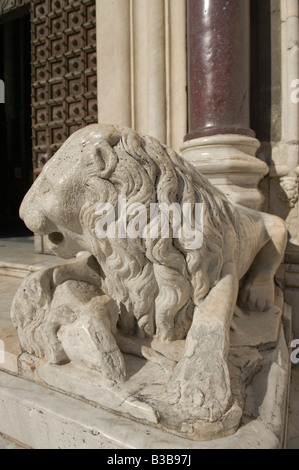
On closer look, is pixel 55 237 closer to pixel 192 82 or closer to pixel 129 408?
pixel 129 408

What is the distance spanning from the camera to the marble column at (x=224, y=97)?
2525mm

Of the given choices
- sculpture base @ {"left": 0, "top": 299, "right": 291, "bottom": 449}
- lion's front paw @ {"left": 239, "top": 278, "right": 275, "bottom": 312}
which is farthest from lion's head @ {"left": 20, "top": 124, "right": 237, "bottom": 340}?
lion's front paw @ {"left": 239, "top": 278, "right": 275, "bottom": 312}

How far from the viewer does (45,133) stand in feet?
13.4

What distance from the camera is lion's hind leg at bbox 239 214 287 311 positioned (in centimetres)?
191

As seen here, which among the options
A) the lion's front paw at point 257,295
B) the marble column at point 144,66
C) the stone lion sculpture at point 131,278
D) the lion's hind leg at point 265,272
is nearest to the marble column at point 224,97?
the marble column at point 144,66

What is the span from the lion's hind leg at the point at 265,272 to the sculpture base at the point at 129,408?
1.58 ft

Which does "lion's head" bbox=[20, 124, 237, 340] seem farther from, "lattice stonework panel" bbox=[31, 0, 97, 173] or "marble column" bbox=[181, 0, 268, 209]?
"lattice stonework panel" bbox=[31, 0, 97, 173]

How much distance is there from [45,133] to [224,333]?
11.8ft

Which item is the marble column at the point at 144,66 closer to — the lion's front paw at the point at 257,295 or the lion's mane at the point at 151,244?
the lion's front paw at the point at 257,295

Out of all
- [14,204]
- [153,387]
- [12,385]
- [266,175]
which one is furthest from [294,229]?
[14,204]

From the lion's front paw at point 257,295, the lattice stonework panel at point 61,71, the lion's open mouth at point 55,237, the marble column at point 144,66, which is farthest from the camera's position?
the lattice stonework panel at point 61,71

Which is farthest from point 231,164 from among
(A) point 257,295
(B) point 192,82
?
(A) point 257,295

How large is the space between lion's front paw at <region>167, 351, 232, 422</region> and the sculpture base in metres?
0.03

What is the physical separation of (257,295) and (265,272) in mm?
146
